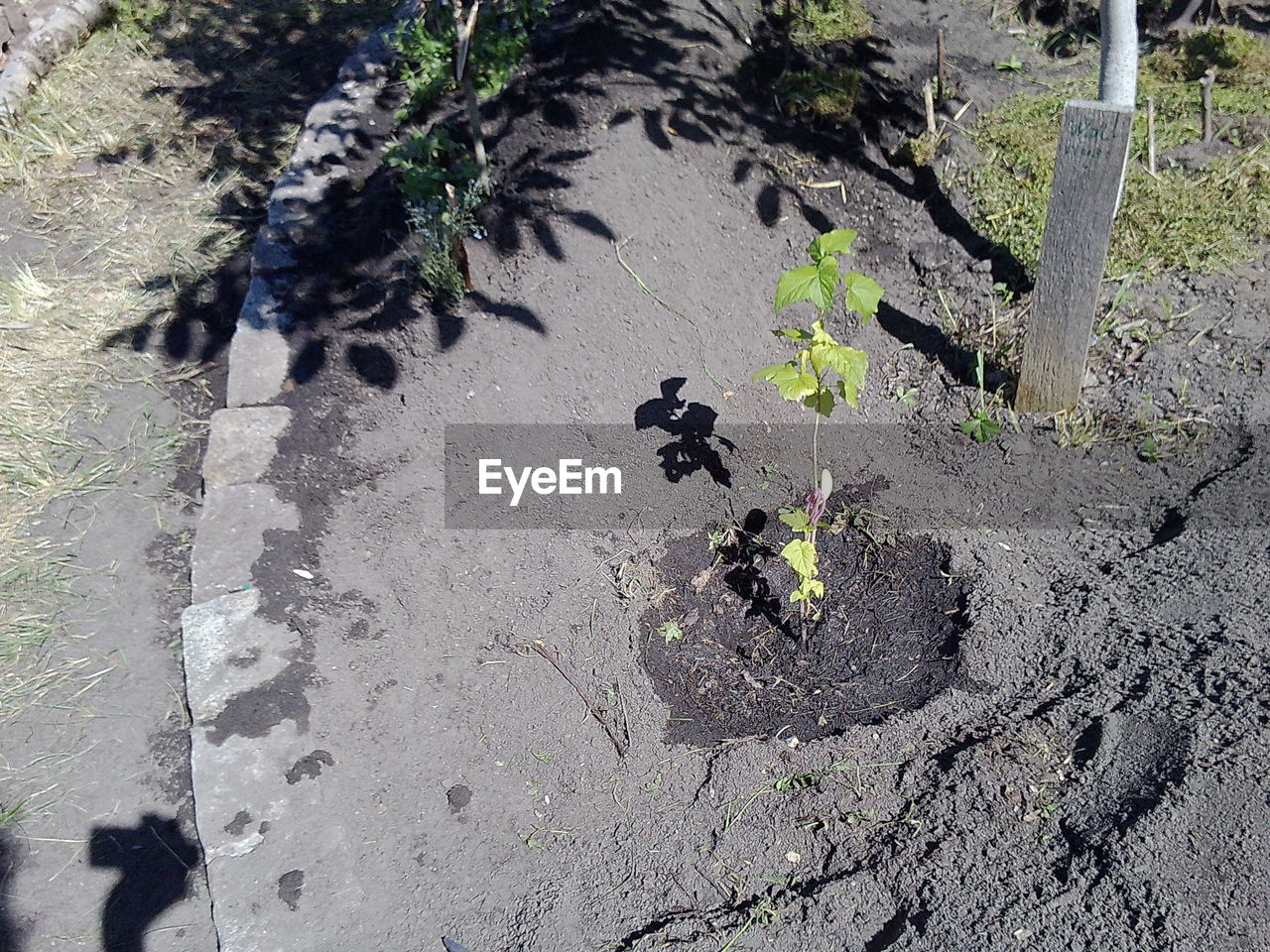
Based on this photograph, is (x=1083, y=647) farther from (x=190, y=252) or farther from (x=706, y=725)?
(x=190, y=252)

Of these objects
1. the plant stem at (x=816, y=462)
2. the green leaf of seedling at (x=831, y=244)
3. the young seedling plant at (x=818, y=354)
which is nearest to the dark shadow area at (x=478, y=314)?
the plant stem at (x=816, y=462)

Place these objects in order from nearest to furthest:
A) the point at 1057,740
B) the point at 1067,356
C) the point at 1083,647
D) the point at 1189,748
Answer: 1. the point at 1189,748
2. the point at 1057,740
3. the point at 1083,647
4. the point at 1067,356

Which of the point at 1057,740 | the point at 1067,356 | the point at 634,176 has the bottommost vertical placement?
the point at 1057,740

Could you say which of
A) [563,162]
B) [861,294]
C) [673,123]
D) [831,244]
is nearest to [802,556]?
[861,294]

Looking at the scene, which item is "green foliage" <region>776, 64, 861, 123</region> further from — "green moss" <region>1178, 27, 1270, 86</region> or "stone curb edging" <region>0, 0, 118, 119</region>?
"stone curb edging" <region>0, 0, 118, 119</region>

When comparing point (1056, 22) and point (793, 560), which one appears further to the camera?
point (1056, 22)

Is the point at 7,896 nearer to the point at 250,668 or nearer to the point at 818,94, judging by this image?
the point at 250,668

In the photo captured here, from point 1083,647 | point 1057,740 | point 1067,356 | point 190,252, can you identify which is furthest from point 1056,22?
point 190,252
